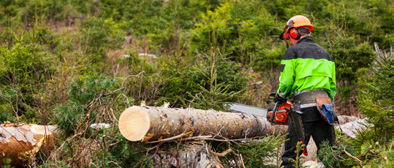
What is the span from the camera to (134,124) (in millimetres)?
3365

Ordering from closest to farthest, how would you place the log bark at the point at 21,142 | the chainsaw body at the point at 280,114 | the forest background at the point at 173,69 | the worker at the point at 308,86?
the log bark at the point at 21,142 < the forest background at the point at 173,69 < the worker at the point at 308,86 < the chainsaw body at the point at 280,114

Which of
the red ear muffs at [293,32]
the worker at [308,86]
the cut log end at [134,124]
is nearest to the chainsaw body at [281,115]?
the worker at [308,86]

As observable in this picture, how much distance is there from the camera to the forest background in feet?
12.4

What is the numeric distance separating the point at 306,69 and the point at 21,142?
11.1ft

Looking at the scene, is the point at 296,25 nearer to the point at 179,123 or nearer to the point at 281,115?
the point at 281,115

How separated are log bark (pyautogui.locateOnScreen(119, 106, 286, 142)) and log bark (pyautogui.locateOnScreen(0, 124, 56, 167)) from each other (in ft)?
3.07

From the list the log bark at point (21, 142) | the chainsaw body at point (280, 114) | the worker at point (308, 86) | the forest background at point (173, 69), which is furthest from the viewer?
the chainsaw body at point (280, 114)

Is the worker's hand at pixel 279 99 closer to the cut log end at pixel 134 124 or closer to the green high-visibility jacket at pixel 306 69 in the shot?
the green high-visibility jacket at pixel 306 69

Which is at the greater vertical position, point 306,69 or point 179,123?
point 306,69

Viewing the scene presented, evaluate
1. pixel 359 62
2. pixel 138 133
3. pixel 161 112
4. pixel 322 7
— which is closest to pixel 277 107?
pixel 161 112

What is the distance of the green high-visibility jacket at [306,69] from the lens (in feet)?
13.5

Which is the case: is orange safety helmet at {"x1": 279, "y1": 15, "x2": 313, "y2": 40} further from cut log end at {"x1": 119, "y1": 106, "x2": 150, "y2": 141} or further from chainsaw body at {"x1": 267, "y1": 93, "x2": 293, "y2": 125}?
cut log end at {"x1": 119, "y1": 106, "x2": 150, "y2": 141}

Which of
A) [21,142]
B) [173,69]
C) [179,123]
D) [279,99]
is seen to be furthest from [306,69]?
[21,142]

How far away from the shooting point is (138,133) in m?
3.32
